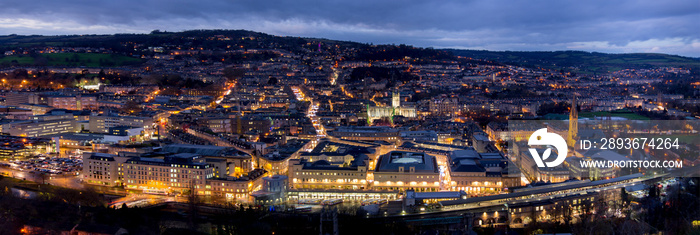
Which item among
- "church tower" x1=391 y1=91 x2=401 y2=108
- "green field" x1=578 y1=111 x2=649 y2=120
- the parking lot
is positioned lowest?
the parking lot

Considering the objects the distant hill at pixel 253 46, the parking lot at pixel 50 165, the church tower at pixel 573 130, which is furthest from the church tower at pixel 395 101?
the distant hill at pixel 253 46

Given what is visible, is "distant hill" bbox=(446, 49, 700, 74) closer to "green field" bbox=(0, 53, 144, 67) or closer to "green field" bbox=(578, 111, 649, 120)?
"green field" bbox=(578, 111, 649, 120)

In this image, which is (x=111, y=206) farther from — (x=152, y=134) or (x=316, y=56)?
(x=316, y=56)

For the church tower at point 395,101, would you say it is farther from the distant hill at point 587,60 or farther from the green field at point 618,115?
the distant hill at point 587,60

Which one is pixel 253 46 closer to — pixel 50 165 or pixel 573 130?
pixel 50 165

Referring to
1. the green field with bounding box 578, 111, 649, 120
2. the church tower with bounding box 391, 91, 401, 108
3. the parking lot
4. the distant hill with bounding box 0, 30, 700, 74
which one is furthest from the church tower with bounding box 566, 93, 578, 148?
the distant hill with bounding box 0, 30, 700, 74

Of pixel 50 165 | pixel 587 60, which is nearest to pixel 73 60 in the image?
pixel 50 165
